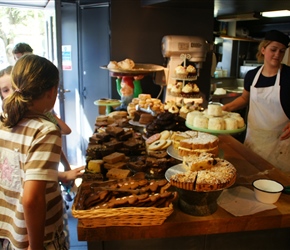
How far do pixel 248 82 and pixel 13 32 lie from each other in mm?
2916

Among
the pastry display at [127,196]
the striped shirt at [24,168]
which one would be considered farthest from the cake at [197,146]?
the striped shirt at [24,168]

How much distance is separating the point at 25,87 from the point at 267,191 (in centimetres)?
116

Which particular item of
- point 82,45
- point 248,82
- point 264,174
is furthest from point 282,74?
point 82,45

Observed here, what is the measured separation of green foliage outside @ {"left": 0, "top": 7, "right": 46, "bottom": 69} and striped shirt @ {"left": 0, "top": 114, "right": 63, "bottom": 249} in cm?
281

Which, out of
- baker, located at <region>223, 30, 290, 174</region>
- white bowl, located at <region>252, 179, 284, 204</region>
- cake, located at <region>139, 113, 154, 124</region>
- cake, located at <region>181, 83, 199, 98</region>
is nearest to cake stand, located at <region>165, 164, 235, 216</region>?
white bowl, located at <region>252, 179, 284, 204</region>

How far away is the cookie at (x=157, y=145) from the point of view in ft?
6.35

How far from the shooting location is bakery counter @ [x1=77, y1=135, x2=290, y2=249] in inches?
50.7

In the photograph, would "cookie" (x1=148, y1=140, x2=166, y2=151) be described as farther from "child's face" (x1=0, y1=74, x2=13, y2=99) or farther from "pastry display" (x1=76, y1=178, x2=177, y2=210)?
"child's face" (x1=0, y1=74, x2=13, y2=99)

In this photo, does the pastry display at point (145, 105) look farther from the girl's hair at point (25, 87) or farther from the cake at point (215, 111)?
the girl's hair at point (25, 87)

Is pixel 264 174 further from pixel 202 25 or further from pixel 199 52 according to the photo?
pixel 202 25

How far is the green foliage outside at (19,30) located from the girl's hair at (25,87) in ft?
9.14

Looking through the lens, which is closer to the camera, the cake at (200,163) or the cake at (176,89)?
the cake at (200,163)

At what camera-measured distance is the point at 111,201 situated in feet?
4.20

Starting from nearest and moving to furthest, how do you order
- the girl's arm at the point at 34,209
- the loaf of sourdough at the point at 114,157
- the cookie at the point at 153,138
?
the girl's arm at the point at 34,209 < the loaf of sourdough at the point at 114,157 < the cookie at the point at 153,138
